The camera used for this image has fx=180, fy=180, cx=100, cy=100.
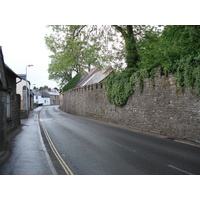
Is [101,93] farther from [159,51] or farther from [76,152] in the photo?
[76,152]

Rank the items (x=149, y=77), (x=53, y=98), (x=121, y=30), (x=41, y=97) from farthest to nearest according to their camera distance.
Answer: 1. (x=53, y=98)
2. (x=41, y=97)
3. (x=121, y=30)
4. (x=149, y=77)

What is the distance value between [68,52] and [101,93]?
6.72m

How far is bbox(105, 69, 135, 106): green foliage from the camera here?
16844 mm

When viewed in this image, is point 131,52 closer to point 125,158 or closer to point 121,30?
point 121,30

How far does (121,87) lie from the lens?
17922 mm

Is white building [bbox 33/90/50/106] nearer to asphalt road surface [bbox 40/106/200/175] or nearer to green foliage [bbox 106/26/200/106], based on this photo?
green foliage [bbox 106/26/200/106]

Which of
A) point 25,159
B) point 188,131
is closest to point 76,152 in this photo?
point 25,159

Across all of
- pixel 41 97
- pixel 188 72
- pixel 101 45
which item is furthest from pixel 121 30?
pixel 41 97

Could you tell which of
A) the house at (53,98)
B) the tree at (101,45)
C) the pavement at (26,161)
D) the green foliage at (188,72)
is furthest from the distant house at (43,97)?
the green foliage at (188,72)

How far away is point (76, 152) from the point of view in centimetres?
823

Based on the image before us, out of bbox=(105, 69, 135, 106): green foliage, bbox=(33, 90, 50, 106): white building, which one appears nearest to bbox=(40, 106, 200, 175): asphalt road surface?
bbox=(105, 69, 135, 106): green foliage

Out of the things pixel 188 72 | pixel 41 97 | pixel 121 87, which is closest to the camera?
pixel 188 72

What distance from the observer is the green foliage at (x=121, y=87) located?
55.3 ft

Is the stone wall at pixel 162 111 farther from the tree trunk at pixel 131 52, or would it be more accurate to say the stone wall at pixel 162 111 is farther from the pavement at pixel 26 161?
the pavement at pixel 26 161
